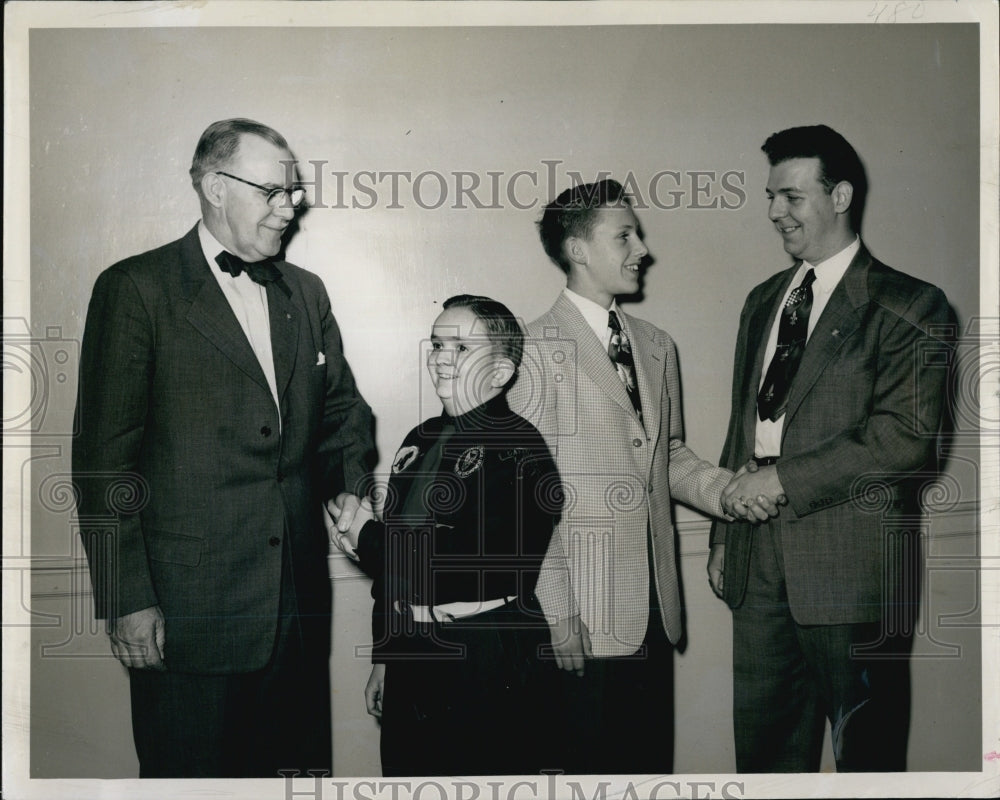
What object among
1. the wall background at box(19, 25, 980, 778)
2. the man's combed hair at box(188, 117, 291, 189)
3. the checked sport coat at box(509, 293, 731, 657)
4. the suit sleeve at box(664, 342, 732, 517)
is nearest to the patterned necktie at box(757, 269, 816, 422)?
the wall background at box(19, 25, 980, 778)

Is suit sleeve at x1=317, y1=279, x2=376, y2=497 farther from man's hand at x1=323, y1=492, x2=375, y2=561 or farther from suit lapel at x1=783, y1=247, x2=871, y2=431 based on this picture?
suit lapel at x1=783, y1=247, x2=871, y2=431

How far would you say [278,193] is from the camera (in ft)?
8.79

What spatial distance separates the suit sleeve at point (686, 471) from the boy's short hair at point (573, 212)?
0.43 meters

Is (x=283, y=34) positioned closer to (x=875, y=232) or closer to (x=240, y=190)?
(x=240, y=190)

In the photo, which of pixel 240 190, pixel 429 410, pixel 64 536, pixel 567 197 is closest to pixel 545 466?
pixel 429 410

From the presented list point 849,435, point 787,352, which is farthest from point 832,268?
point 849,435

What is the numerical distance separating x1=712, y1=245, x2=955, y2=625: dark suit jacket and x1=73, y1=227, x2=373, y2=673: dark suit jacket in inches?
49.5

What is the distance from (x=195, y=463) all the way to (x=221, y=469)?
7cm

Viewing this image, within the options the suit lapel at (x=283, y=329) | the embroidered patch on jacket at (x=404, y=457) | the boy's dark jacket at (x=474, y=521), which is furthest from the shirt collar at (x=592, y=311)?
the suit lapel at (x=283, y=329)

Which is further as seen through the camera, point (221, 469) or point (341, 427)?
point (341, 427)

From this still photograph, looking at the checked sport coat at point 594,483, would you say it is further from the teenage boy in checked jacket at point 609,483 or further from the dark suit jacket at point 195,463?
the dark suit jacket at point 195,463

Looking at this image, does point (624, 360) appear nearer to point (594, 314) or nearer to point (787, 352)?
point (594, 314)

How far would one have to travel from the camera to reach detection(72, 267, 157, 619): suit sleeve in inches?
102

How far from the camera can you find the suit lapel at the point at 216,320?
102 inches
